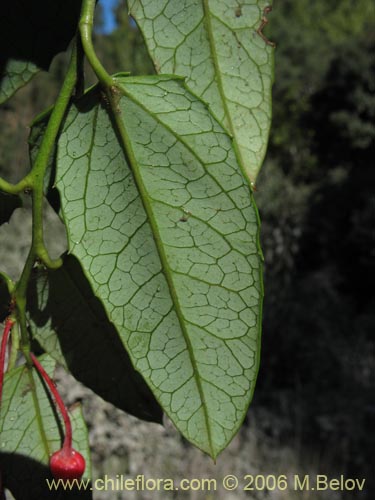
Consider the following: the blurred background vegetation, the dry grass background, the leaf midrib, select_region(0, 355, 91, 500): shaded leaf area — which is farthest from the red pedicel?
the dry grass background

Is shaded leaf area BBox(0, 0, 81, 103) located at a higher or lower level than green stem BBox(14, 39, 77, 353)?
higher

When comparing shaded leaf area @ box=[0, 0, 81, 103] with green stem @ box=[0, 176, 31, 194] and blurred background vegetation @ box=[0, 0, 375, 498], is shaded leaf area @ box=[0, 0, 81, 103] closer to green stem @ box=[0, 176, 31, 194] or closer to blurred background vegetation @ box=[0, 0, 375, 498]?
green stem @ box=[0, 176, 31, 194]

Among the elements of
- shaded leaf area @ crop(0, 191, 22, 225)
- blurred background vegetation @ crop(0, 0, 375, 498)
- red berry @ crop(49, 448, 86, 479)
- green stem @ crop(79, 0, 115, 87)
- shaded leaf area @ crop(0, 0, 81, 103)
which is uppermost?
blurred background vegetation @ crop(0, 0, 375, 498)

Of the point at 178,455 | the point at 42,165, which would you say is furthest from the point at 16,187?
the point at 178,455

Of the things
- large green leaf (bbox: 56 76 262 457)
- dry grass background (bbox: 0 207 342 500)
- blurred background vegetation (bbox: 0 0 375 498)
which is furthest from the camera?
blurred background vegetation (bbox: 0 0 375 498)

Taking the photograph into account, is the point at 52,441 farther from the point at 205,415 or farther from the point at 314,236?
the point at 314,236
